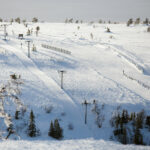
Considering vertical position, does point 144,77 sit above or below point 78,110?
above

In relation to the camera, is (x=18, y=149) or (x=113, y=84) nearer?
(x=18, y=149)

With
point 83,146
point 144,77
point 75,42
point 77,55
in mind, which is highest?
point 75,42

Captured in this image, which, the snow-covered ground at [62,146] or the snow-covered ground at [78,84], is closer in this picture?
the snow-covered ground at [62,146]

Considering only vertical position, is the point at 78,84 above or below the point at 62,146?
above

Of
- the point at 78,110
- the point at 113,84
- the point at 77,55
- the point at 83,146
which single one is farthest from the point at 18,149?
the point at 77,55

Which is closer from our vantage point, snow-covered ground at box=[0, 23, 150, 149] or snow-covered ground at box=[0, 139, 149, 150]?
snow-covered ground at box=[0, 139, 149, 150]

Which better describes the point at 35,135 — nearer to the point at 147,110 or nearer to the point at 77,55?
the point at 147,110

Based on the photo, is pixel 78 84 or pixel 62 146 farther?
pixel 78 84

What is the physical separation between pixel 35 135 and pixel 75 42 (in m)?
44.2

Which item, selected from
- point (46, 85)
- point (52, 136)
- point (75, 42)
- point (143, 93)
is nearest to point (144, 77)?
point (143, 93)

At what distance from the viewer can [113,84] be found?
2788 cm

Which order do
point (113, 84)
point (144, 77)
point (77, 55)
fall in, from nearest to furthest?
point (113, 84) → point (144, 77) → point (77, 55)

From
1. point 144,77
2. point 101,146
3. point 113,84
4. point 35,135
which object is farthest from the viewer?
point 144,77

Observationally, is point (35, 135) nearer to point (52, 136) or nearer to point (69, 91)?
point (52, 136)
